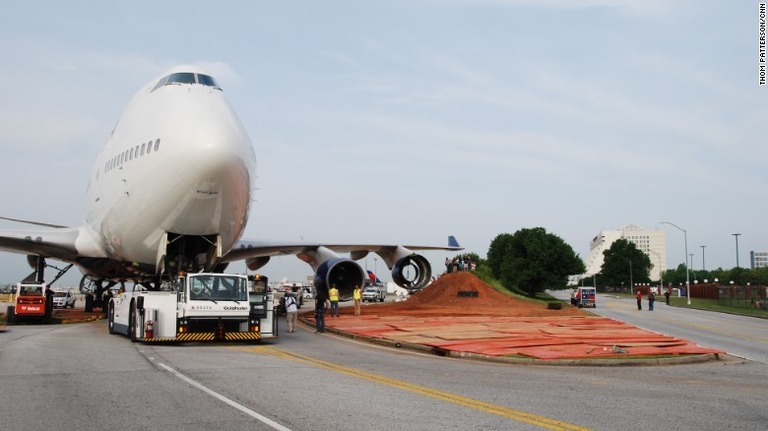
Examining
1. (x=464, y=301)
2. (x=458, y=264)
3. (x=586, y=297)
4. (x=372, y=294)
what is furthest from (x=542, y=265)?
(x=464, y=301)

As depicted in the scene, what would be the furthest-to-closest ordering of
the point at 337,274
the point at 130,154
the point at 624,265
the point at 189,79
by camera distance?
the point at 624,265 → the point at 337,274 → the point at 189,79 → the point at 130,154

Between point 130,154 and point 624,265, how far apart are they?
14640cm

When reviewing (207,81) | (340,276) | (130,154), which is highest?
(207,81)

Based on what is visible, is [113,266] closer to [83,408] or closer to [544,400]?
[83,408]

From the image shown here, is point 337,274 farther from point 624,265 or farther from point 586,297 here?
point 624,265

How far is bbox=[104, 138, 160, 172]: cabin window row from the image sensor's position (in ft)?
61.7

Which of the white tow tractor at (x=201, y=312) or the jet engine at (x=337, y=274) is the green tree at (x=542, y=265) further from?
the white tow tractor at (x=201, y=312)

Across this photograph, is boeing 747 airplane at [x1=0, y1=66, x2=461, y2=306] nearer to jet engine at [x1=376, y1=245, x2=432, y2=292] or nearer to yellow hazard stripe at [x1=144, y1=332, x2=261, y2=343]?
yellow hazard stripe at [x1=144, y1=332, x2=261, y2=343]

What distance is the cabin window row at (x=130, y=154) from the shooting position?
18.8m

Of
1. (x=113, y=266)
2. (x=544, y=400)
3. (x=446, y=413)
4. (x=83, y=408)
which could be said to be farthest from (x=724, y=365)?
(x=113, y=266)

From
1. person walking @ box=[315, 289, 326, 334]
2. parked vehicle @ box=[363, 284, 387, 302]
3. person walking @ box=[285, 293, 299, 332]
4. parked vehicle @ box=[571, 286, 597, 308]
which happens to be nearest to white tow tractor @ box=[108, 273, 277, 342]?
person walking @ box=[285, 293, 299, 332]

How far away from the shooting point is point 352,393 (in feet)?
32.8

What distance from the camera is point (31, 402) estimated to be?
9.21m

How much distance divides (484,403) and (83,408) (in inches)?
194
